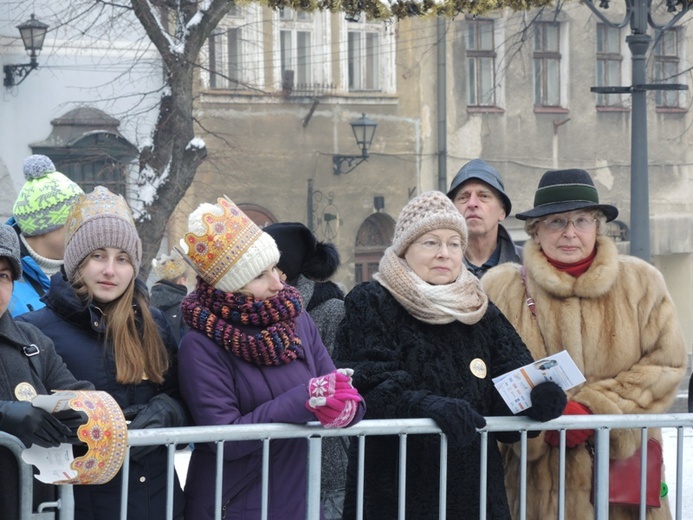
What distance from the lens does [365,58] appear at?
78.7 ft

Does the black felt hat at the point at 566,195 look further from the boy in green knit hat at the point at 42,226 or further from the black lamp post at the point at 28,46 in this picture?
the black lamp post at the point at 28,46

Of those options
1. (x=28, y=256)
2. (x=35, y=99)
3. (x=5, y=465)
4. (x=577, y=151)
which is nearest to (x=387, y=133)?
(x=577, y=151)

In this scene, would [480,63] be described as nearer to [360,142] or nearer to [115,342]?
[360,142]

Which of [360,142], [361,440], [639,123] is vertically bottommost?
[361,440]

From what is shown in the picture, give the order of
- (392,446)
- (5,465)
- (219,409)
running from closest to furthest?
(5,465) → (219,409) → (392,446)

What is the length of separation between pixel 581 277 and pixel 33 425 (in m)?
2.34

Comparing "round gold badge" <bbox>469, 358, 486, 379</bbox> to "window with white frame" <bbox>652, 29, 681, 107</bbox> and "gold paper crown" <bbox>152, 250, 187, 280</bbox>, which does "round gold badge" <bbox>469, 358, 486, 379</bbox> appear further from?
"window with white frame" <bbox>652, 29, 681, 107</bbox>

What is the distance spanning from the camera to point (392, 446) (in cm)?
439

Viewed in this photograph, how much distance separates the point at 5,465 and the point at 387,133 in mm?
20993

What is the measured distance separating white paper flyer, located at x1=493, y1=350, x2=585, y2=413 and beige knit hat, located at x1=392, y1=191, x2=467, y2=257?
0.56 meters

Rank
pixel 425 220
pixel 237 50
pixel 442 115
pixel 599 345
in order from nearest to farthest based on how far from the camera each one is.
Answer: pixel 425 220 → pixel 599 345 → pixel 237 50 → pixel 442 115

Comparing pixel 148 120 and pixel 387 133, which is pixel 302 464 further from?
pixel 387 133

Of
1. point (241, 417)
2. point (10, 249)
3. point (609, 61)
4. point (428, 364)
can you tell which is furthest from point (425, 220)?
point (609, 61)

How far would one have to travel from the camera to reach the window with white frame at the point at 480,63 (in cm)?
2469
